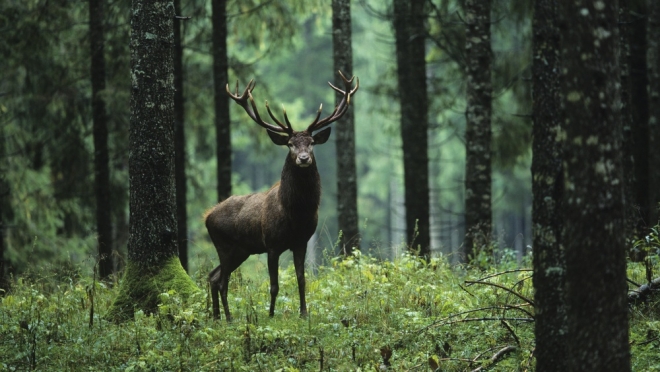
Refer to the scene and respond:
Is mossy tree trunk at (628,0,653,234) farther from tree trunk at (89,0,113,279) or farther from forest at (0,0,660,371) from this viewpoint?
tree trunk at (89,0,113,279)

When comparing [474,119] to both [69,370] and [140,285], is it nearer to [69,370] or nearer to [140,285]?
[140,285]

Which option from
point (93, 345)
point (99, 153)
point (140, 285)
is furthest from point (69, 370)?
point (99, 153)

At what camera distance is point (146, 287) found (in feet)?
28.1

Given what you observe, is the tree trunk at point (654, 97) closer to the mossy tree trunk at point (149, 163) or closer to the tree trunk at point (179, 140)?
the tree trunk at point (179, 140)

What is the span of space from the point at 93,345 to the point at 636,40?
13.2m

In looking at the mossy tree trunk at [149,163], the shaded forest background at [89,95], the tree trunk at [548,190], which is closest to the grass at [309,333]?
the mossy tree trunk at [149,163]

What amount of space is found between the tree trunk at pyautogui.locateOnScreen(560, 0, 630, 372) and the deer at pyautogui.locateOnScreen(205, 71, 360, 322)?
3.72 m

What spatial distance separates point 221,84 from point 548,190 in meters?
9.56

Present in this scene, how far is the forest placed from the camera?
17.4ft

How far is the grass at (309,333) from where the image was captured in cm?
688

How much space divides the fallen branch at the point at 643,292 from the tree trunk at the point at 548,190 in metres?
1.87

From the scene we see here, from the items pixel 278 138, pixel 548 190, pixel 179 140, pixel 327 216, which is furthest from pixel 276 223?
pixel 179 140

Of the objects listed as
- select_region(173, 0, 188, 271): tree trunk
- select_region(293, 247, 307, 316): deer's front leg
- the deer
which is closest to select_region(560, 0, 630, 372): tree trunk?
select_region(293, 247, 307, 316): deer's front leg

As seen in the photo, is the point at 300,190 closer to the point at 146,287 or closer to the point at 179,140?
the point at 146,287
